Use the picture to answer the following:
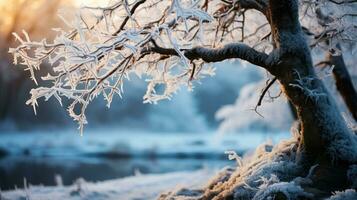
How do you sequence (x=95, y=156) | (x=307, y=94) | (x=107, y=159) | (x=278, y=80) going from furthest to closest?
(x=95, y=156), (x=107, y=159), (x=278, y=80), (x=307, y=94)

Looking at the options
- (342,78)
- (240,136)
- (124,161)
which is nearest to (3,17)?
(124,161)

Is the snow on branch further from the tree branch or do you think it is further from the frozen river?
the frozen river

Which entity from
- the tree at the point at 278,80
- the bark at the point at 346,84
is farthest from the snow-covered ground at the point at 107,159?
the tree at the point at 278,80

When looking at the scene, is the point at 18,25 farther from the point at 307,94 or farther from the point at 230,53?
the point at 307,94

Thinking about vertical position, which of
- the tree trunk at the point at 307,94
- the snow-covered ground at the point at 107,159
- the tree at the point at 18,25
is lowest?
the snow-covered ground at the point at 107,159

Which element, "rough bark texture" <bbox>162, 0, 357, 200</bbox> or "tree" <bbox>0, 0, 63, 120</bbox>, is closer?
"rough bark texture" <bbox>162, 0, 357, 200</bbox>

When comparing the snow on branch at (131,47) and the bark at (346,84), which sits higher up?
the snow on branch at (131,47)

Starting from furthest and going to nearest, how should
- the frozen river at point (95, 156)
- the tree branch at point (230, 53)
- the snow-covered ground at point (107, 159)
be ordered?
the frozen river at point (95, 156) → the snow-covered ground at point (107, 159) → the tree branch at point (230, 53)

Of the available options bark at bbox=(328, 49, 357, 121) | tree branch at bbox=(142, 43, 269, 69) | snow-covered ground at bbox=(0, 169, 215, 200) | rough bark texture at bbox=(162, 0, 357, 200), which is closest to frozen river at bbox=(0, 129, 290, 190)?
snow-covered ground at bbox=(0, 169, 215, 200)

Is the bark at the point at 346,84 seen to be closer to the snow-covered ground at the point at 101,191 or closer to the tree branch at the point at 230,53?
the snow-covered ground at the point at 101,191

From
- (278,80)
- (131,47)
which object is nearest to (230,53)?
(278,80)

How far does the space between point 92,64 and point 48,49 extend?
1.01 metres

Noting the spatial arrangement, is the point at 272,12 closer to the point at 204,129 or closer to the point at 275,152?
the point at 275,152

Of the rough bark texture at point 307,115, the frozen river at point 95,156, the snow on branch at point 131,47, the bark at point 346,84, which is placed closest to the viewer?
the snow on branch at point 131,47
